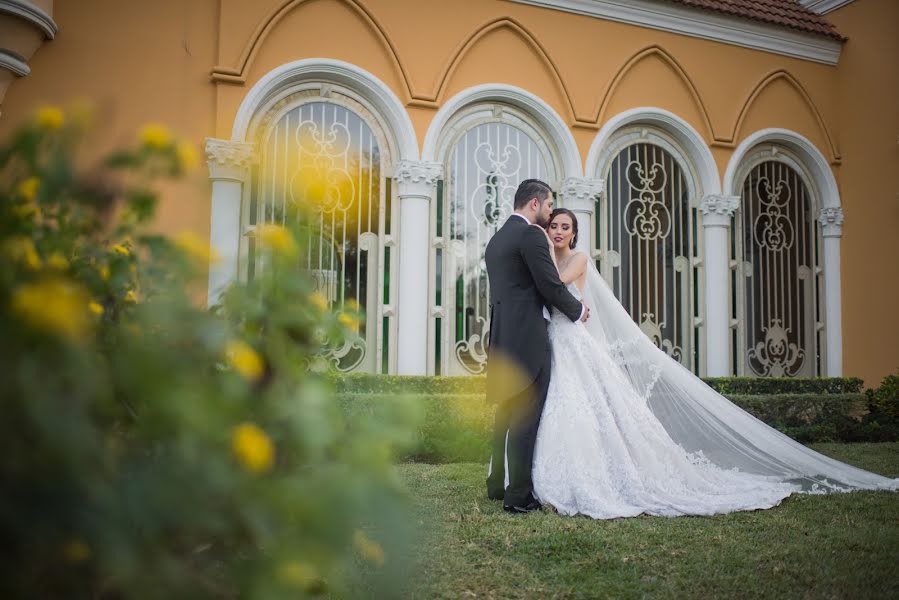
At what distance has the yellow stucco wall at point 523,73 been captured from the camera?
7746mm

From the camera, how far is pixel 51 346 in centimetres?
104

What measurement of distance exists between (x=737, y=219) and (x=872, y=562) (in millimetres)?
8112

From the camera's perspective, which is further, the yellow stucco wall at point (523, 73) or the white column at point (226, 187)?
the white column at point (226, 187)

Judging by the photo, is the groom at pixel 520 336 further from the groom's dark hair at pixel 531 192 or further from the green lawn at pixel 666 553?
Answer: the green lawn at pixel 666 553

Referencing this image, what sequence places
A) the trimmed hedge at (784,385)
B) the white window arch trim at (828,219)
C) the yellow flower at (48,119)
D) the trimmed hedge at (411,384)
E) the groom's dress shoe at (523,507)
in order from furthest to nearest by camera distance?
Answer: the white window arch trim at (828,219) → the trimmed hedge at (784,385) → the trimmed hedge at (411,384) → the groom's dress shoe at (523,507) → the yellow flower at (48,119)

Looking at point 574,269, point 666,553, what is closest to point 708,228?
point 574,269

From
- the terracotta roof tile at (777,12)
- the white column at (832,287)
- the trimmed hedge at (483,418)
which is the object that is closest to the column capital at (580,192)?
the terracotta roof tile at (777,12)

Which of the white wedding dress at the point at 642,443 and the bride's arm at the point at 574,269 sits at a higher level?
the bride's arm at the point at 574,269

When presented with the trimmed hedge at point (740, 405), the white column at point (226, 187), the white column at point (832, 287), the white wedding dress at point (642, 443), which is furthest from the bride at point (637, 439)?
the white column at point (832, 287)

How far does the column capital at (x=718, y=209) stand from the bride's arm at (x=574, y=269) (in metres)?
5.75

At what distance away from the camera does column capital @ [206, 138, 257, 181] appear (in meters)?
7.93

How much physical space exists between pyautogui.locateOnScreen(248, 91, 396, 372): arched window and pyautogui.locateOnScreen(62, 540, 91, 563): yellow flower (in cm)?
703

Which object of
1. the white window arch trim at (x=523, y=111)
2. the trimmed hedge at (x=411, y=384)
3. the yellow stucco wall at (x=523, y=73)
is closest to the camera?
the yellow stucco wall at (x=523, y=73)

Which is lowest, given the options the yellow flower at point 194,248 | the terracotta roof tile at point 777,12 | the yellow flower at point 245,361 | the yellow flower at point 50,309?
the yellow flower at point 245,361
